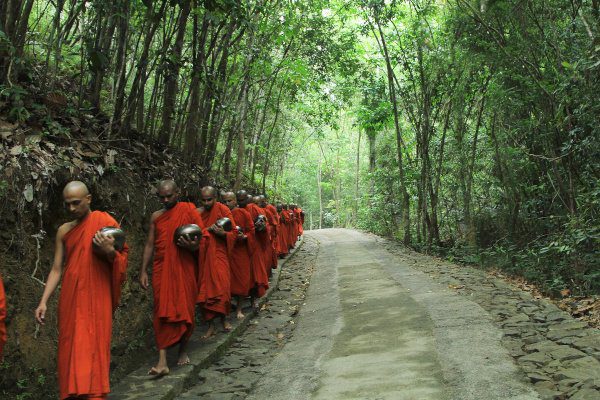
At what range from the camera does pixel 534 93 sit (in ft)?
29.7

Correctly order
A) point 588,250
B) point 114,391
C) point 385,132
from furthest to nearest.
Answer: point 385,132
point 588,250
point 114,391

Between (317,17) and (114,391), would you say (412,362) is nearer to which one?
(114,391)

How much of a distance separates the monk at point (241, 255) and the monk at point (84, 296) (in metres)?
3.51

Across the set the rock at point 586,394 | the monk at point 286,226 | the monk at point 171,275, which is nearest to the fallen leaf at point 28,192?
the monk at point 171,275

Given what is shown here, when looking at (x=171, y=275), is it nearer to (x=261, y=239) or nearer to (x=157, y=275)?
(x=157, y=275)

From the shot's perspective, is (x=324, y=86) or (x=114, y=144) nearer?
(x=114, y=144)

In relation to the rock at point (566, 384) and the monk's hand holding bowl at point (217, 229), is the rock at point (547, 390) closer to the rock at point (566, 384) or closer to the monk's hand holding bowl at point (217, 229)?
the rock at point (566, 384)

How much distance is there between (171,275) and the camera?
190 inches

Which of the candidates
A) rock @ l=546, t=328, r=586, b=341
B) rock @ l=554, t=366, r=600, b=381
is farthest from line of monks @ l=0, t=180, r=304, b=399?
rock @ l=546, t=328, r=586, b=341

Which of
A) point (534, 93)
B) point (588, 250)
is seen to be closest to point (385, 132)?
point (534, 93)

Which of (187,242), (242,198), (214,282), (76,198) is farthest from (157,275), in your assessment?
(242,198)

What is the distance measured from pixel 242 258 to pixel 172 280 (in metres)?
2.55

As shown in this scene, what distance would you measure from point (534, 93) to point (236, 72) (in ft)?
20.4

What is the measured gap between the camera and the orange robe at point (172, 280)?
185 inches
